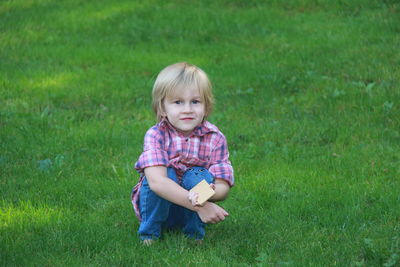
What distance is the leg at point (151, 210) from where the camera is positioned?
A: 4277mm

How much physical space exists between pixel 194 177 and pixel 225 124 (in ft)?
9.68

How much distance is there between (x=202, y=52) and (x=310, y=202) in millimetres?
4985

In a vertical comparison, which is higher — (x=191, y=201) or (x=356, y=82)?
(x=191, y=201)

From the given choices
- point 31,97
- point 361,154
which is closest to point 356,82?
point 361,154

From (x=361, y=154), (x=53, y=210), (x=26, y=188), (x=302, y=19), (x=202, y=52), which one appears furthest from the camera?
(x=302, y=19)

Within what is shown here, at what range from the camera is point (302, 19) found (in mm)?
10922

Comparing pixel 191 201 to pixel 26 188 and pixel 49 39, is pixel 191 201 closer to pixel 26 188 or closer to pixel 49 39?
pixel 26 188

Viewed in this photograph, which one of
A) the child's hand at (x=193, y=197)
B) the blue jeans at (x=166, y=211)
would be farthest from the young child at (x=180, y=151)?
the child's hand at (x=193, y=197)

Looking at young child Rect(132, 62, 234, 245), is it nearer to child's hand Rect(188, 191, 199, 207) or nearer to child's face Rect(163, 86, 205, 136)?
child's face Rect(163, 86, 205, 136)

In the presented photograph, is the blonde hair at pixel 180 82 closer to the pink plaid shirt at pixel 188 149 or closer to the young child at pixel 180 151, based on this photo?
the young child at pixel 180 151

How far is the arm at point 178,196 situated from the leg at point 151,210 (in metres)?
0.13

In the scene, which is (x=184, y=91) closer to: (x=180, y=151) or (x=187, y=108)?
(x=187, y=108)

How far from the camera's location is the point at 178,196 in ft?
13.3

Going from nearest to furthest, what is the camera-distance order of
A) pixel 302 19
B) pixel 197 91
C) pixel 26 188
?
pixel 197 91, pixel 26 188, pixel 302 19
